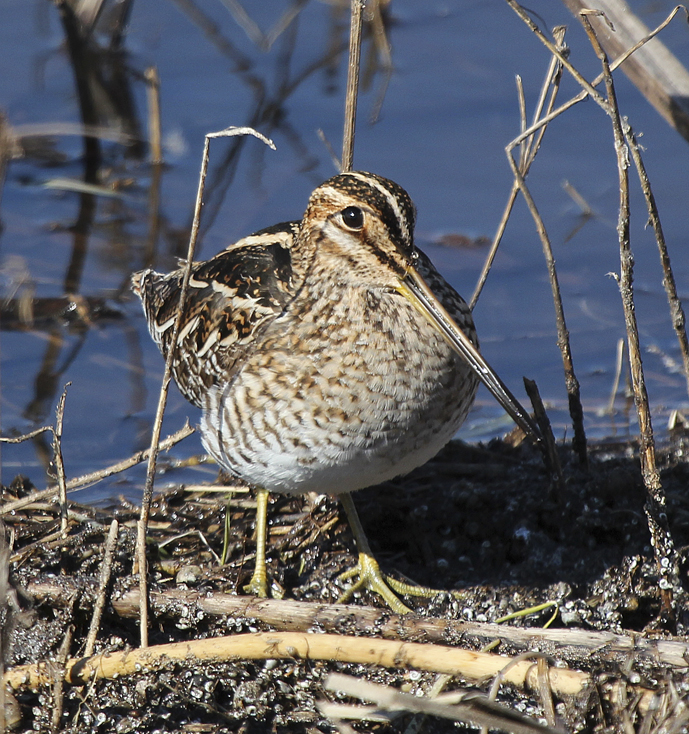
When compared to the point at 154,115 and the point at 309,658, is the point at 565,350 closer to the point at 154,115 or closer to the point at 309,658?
the point at 309,658

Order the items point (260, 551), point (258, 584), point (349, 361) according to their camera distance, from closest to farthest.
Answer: point (349, 361) < point (258, 584) < point (260, 551)

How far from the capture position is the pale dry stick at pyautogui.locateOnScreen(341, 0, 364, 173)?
14.8ft

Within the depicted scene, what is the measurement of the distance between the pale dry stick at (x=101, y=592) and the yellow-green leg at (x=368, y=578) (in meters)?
0.96

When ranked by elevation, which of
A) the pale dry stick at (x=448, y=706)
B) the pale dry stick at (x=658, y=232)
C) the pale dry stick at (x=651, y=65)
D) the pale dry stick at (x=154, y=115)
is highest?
the pale dry stick at (x=154, y=115)

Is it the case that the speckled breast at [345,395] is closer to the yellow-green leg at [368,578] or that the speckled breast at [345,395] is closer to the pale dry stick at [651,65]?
the yellow-green leg at [368,578]

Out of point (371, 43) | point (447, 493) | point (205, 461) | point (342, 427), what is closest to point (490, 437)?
point (447, 493)

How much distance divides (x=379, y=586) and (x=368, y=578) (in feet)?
0.26

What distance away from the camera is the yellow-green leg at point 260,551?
4320 mm

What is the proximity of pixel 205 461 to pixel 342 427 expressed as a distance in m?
1.59

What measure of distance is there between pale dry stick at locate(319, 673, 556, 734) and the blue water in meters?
2.74

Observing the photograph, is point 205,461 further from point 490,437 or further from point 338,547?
point 490,437

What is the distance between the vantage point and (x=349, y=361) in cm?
398

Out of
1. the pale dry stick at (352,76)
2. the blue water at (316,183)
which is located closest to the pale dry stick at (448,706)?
the pale dry stick at (352,76)

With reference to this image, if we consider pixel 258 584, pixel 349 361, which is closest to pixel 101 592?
pixel 258 584
